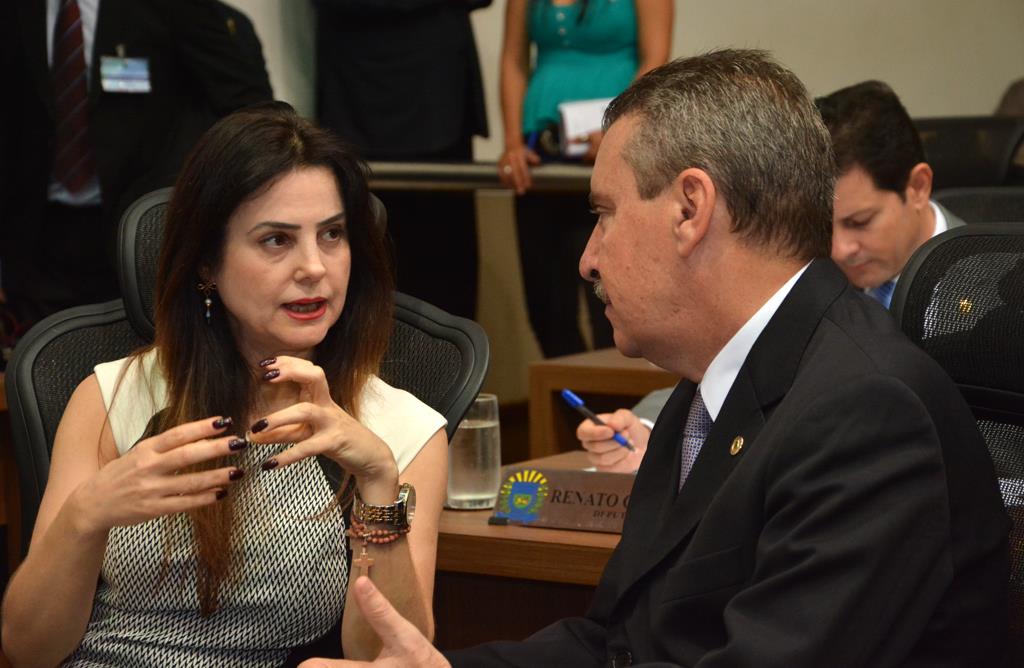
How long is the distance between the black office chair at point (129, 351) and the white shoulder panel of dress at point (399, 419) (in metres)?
0.06

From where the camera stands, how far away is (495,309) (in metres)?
5.55

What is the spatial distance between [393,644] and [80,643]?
70 cm

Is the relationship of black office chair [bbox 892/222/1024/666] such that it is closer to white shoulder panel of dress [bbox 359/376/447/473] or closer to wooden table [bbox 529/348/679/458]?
white shoulder panel of dress [bbox 359/376/447/473]

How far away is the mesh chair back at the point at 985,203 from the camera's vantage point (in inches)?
126

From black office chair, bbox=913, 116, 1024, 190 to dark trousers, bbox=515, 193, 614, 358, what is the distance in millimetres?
1015

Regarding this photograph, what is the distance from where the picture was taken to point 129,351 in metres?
2.23

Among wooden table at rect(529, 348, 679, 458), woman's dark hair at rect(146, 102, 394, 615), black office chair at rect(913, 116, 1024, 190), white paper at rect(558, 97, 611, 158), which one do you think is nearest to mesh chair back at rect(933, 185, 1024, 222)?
black office chair at rect(913, 116, 1024, 190)

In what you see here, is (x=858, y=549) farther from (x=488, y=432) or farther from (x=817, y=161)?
(x=488, y=432)

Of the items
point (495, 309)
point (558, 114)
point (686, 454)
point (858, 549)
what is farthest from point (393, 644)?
point (495, 309)

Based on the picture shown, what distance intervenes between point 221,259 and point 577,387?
163 cm

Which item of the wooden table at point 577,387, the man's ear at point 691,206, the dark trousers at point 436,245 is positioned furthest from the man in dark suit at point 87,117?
the man's ear at point 691,206

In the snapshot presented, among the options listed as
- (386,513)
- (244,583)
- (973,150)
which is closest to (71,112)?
(244,583)

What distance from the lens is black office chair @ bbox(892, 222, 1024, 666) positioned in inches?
64.1

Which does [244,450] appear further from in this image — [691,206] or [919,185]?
[919,185]
